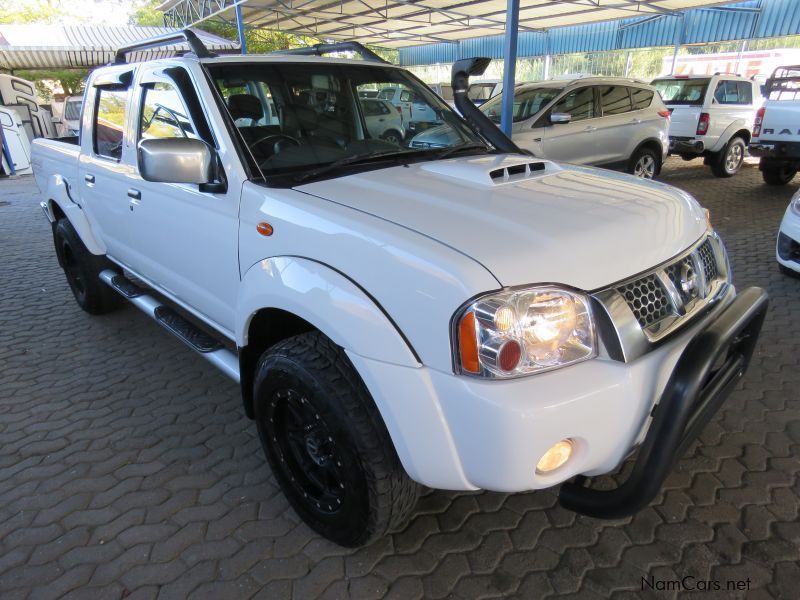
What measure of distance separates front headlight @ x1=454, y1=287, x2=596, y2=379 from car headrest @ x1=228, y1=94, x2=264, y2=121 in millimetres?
1568

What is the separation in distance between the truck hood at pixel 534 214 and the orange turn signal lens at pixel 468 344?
0.50 ft

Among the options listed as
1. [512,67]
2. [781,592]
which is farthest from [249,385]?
[512,67]

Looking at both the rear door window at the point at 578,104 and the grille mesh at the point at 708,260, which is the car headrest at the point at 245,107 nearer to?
the grille mesh at the point at 708,260

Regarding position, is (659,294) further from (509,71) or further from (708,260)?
(509,71)

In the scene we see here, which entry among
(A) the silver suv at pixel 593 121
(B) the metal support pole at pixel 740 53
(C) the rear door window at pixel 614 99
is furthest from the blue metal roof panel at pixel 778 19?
(C) the rear door window at pixel 614 99

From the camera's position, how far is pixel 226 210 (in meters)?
2.26

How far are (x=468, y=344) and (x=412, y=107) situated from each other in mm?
2018

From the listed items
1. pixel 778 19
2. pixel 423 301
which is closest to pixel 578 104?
pixel 423 301

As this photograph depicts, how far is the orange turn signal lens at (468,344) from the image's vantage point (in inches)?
59.2

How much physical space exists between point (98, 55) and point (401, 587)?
89.9 ft

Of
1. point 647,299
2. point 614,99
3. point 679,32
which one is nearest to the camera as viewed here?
point 647,299

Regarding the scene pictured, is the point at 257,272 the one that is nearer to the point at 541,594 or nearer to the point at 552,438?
the point at 552,438

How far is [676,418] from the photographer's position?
62.3 inches

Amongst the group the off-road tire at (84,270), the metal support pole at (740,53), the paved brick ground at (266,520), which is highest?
the metal support pole at (740,53)
